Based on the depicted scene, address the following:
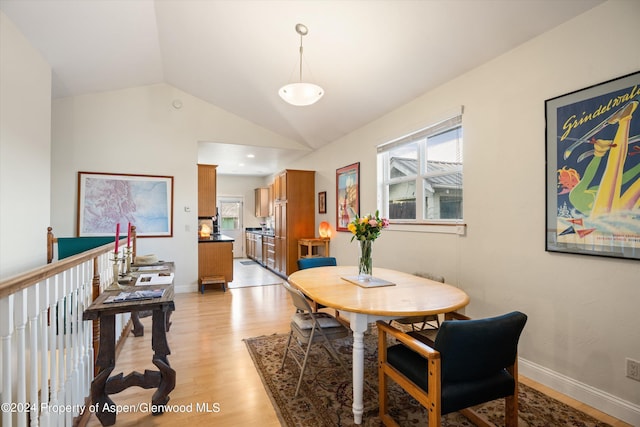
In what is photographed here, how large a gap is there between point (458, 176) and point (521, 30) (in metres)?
1.28

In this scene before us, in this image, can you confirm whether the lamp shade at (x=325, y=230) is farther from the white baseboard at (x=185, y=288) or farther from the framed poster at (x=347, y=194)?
the white baseboard at (x=185, y=288)

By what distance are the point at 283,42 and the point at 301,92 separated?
3.25 ft

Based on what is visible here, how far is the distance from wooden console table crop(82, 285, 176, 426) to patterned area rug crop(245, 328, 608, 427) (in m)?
0.74

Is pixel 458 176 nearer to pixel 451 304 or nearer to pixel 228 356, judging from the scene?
pixel 451 304

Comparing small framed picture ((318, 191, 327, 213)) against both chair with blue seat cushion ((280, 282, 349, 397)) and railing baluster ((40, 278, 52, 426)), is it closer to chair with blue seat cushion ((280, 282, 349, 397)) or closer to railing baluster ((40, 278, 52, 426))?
chair with blue seat cushion ((280, 282, 349, 397))

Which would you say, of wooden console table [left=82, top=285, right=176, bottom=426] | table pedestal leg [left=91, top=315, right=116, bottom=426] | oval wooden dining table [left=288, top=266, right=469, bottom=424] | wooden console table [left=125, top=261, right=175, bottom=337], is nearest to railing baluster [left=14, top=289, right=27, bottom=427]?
wooden console table [left=82, top=285, right=176, bottom=426]

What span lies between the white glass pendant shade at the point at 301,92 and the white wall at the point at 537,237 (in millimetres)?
1351

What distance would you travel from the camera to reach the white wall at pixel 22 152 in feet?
8.63

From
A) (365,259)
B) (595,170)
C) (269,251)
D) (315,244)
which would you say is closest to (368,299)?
(365,259)

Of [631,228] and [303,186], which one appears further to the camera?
[303,186]


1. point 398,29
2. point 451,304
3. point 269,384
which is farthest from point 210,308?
point 398,29

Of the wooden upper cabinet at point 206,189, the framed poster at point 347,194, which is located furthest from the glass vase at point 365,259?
the wooden upper cabinet at point 206,189

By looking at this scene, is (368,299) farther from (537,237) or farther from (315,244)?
(315,244)

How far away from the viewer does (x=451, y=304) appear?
1903mm
